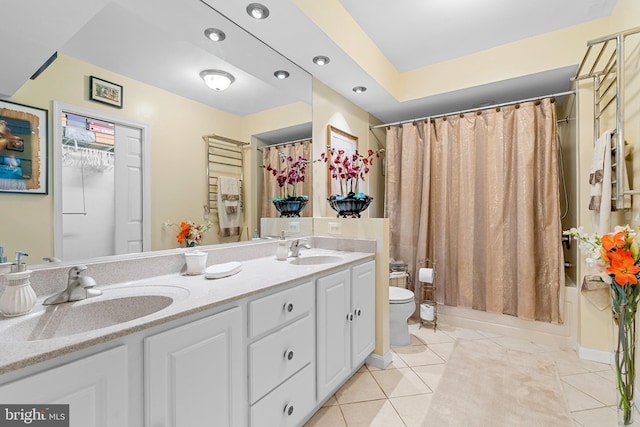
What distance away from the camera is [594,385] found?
1.86 meters

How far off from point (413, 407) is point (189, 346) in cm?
141

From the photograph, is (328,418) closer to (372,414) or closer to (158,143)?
(372,414)

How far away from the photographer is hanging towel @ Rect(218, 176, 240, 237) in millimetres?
1766

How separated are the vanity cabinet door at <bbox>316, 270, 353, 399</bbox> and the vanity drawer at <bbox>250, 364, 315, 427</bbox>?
10 cm

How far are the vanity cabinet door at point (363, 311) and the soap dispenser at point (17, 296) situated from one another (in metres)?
1.47

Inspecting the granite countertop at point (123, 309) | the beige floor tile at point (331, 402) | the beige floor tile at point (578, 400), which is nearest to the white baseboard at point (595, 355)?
the beige floor tile at point (578, 400)

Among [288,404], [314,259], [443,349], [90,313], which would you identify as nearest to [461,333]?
[443,349]

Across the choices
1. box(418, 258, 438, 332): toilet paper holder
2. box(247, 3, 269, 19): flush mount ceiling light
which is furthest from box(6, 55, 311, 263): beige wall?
box(418, 258, 438, 332): toilet paper holder

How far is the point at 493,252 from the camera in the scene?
8.82 ft

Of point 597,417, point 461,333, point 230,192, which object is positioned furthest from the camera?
point 461,333

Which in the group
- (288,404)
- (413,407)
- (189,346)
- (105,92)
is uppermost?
(105,92)

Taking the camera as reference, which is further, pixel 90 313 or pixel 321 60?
pixel 321 60

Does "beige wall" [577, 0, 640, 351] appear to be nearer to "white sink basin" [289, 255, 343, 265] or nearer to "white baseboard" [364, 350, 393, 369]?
"white baseboard" [364, 350, 393, 369]

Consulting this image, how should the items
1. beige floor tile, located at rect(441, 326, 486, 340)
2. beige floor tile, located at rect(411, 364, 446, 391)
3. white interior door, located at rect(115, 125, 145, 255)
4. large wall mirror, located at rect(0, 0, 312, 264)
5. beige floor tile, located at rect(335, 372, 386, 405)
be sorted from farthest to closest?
beige floor tile, located at rect(441, 326, 486, 340) → beige floor tile, located at rect(411, 364, 446, 391) → beige floor tile, located at rect(335, 372, 386, 405) → white interior door, located at rect(115, 125, 145, 255) → large wall mirror, located at rect(0, 0, 312, 264)
